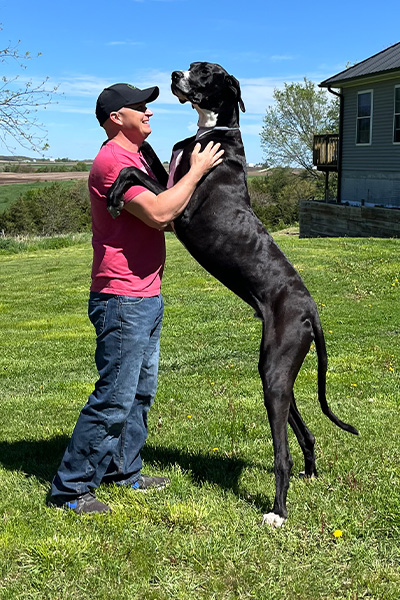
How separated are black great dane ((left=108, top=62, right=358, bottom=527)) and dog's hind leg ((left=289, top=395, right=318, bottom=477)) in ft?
1.38

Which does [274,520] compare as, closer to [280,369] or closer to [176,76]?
[280,369]

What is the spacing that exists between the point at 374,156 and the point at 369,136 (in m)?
0.84

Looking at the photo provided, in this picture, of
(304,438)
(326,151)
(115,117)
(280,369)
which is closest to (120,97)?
(115,117)

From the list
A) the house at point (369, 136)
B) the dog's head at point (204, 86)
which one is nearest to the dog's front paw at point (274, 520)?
the dog's head at point (204, 86)

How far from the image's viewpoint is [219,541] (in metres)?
3.41

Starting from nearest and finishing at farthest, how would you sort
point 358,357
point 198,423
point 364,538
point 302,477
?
point 364,538 → point 302,477 → point 198,423 → point 358,357

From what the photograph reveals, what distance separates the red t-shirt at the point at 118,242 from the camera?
139 inches

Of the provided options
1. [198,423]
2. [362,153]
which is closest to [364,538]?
[198,423]

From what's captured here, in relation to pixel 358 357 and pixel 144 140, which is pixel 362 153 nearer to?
pixel 358 357

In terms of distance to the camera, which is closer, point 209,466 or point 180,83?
point 180,83

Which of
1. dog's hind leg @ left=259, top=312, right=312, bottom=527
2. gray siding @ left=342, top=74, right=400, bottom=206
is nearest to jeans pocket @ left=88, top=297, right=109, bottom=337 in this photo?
dog's hind leg @ left=259, top=312, right=312, bottom=527

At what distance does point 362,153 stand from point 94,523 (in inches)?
892

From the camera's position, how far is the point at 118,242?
11.7 ft

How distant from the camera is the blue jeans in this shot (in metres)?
3.62
